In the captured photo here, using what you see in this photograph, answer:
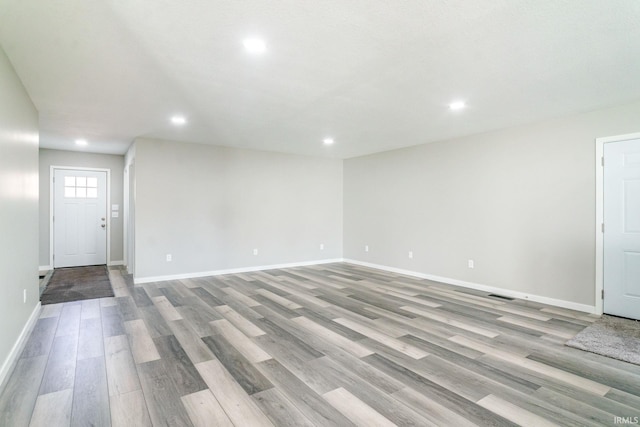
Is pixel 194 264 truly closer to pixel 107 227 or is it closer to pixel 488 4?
pixel 107 227

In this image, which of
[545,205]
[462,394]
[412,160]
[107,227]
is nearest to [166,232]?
[107,227]

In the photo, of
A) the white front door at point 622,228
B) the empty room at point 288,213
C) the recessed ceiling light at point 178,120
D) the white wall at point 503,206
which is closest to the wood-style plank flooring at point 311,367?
the empty room at point 288,213

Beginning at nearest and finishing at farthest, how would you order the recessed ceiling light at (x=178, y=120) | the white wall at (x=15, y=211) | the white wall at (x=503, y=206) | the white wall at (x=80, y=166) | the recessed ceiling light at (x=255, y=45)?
the recessed ceiling light at (x=255, y=45) < the white wall at (x=15, y=211) < the white wall at (x=503, y=206) < the recessed ceiling light at (x=178, y=120) < the white wall at (x=80, y=166)

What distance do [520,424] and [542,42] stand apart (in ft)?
8.19

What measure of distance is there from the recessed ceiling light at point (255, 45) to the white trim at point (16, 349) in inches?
114

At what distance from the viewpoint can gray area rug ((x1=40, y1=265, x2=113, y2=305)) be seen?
4.59m

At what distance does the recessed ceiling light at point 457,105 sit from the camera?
3.65 metres

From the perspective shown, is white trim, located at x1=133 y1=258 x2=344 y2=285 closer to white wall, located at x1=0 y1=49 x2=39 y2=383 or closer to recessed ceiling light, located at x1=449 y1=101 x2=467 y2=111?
white wall, located at x1=0 y1=49 x2=39 y2=383

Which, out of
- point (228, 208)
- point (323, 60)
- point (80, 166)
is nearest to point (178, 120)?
point (228, 208)

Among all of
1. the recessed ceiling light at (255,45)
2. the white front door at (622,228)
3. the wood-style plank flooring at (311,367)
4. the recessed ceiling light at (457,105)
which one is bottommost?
the wood-style plank flooring at (311,367)

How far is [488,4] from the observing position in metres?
1.92

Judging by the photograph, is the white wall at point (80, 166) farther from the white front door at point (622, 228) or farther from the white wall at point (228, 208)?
the white front door at point (622, 228)

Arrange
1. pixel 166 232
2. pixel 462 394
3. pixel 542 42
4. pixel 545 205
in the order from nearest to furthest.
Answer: pixel 462 394 < pixel 542 42 < pixel 545 205 < pixel 166 232

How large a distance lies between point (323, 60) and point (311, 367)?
8.00 ft
